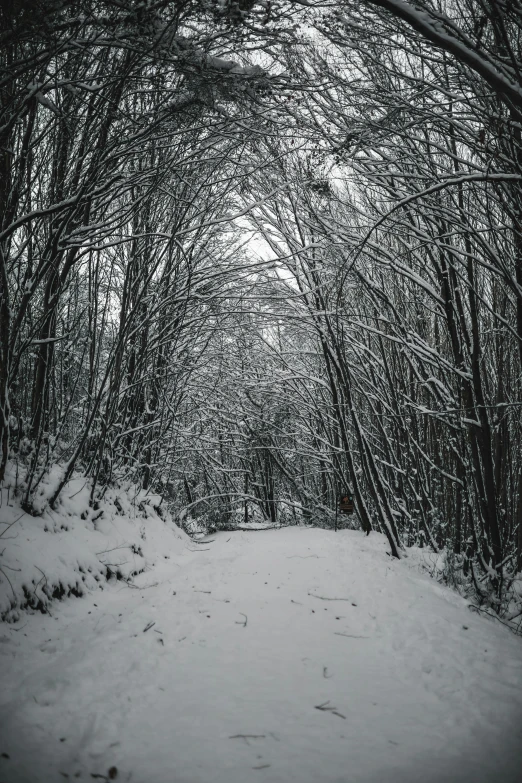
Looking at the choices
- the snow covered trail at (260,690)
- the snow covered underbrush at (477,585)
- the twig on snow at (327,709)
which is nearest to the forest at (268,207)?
the snow covered underbrush at (477,585)

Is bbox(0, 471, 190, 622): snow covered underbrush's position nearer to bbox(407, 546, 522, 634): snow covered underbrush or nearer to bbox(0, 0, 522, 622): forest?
bbox(0, 0, 522, 622): forest

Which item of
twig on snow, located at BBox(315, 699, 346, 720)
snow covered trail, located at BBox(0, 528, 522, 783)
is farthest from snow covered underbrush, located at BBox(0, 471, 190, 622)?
twig on snow, located at BBox(315, 699, 346, 720)

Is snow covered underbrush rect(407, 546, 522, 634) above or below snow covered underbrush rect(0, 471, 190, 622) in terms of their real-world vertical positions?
below

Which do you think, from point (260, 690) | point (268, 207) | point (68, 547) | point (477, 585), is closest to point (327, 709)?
point (260, 690)

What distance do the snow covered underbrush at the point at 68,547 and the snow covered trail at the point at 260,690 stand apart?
6.9 inches

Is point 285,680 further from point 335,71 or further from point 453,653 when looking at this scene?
point 335,71

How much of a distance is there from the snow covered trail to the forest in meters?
1.50

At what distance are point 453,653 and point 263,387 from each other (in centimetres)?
865

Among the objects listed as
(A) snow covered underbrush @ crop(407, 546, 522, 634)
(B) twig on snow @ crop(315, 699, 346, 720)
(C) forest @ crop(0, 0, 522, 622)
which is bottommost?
(A) snow covered underbrush @ crop(407, 546, 522, 634)

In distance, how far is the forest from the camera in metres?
2.85

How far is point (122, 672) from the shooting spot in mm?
2023

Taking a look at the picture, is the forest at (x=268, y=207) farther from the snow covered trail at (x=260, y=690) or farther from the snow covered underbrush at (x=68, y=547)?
the snow covered trail at (x=260, y=690)

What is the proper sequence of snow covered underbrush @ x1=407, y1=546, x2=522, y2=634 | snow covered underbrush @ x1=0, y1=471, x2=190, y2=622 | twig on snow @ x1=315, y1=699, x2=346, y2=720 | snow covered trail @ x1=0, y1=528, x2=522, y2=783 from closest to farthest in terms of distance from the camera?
snow covered trail @ x1=0, y1=528, x2=522, y2=783 < twig on snow @ x1=315, y1=699, x2=346, y2=720 < snow covered underbrush @ x1=0, y1=471, x2=190, y2=622 < snow covered underbrush @ x1=407, y1=546, x2=522, y2=634

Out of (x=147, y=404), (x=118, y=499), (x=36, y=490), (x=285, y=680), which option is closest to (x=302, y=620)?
(x=285, y=680)
